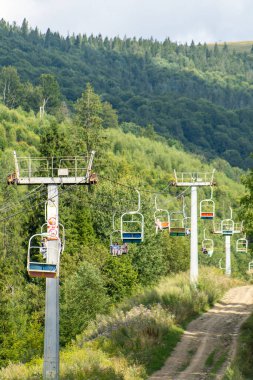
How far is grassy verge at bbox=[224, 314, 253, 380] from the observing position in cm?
2408

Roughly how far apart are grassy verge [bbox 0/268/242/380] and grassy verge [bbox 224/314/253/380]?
2922 mm

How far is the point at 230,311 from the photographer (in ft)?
149

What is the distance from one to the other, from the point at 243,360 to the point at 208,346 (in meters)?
5.39

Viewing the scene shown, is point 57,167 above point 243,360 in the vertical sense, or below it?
above

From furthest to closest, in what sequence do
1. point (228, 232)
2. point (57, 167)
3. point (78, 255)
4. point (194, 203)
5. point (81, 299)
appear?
point (57, 167)
point (228, 232)
point (78, 255)
point (81, 299)
point (194, 203)

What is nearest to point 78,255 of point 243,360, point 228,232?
point 228,232

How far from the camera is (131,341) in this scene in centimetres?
3114

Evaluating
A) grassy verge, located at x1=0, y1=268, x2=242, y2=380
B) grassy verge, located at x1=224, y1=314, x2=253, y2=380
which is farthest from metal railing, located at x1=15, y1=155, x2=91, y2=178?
grassy verge, located at x1=224, y1=314, x2=253, y2=380

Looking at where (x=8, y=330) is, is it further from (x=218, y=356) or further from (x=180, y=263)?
(x=180, y=263)

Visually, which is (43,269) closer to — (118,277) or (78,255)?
(78,255)

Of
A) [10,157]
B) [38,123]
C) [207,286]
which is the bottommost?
[207,286]

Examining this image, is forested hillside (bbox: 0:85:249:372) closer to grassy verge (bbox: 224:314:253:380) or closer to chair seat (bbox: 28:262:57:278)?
grassy verge (bbox: 224:314:253:380)

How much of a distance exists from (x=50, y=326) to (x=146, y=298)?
681 inches

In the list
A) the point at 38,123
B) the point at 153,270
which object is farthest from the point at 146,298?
the point at 38,123
